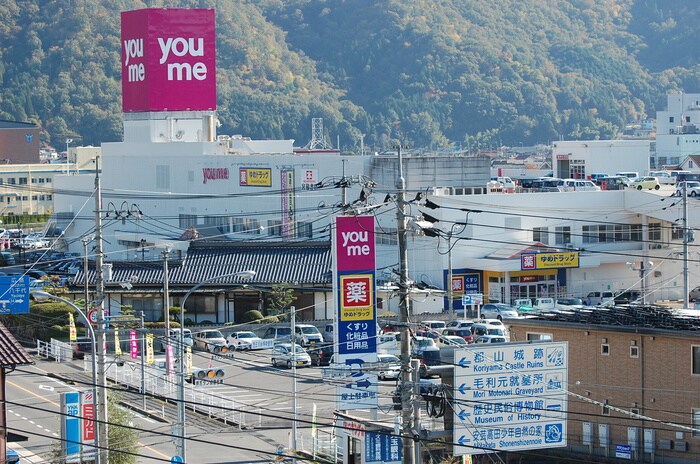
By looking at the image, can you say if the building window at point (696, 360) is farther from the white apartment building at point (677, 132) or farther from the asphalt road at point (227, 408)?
the white apartment building at point (677, 132)

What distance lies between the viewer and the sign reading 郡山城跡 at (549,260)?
51.6 m

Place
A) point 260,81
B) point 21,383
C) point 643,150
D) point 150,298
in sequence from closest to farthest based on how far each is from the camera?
point 21,383 → point 150,298 → point 643,150 → point 260,81

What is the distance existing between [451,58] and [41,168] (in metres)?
73.1

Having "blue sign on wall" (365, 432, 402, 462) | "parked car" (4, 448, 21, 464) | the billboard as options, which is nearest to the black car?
"parked car" (4, 448, 21, 464)

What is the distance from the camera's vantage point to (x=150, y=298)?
50938 millimetres

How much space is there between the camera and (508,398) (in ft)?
71.9

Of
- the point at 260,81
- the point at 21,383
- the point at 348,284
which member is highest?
the point at 260,81

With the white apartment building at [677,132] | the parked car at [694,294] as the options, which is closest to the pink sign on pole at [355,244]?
the parked car at [694,294]

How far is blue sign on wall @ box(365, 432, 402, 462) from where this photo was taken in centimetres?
2297

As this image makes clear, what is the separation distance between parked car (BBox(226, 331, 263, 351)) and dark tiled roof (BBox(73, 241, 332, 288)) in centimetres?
539

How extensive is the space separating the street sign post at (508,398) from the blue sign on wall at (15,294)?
17402mm

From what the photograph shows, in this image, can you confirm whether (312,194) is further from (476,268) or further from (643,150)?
(643,150)

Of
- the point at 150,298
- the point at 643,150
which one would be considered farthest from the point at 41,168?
the point at 150,298

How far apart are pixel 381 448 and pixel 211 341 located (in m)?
21.2
